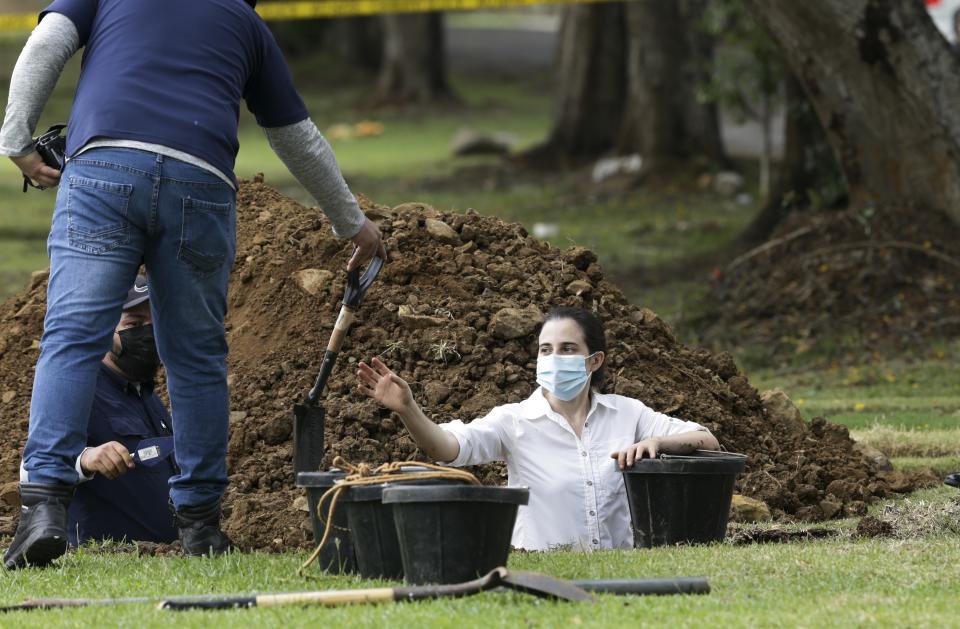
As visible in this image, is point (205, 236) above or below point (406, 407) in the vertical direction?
above

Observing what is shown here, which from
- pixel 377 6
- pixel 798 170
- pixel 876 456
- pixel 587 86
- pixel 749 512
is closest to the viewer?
pixel 749 512

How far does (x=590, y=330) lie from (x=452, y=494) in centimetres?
172

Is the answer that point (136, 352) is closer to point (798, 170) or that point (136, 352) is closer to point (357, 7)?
point (798, 170)

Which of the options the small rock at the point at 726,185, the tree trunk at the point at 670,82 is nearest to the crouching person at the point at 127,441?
the tree trunk at the point at 670,82

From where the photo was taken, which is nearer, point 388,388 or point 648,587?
point 648,587

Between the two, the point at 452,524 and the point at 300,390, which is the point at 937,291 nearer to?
the point at 300,390

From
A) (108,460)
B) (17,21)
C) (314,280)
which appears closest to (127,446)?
(108,460)

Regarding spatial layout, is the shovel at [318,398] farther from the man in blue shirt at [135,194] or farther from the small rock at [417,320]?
the small rock at [417,320]

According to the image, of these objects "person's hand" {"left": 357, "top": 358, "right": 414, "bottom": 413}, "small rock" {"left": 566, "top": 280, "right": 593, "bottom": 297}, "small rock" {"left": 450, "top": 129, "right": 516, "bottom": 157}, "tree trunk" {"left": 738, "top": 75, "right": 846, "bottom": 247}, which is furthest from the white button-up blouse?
"small rock" {"left": 450, "top": 129, "right": 516, "bottom": 157}

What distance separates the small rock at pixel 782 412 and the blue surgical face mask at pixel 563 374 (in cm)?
218

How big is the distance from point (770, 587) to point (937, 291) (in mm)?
8384

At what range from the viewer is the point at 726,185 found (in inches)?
874

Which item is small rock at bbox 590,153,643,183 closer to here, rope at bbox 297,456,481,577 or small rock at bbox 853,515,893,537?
small rock at bbox 853,515,893,537

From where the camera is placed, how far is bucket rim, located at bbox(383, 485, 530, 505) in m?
4.53
